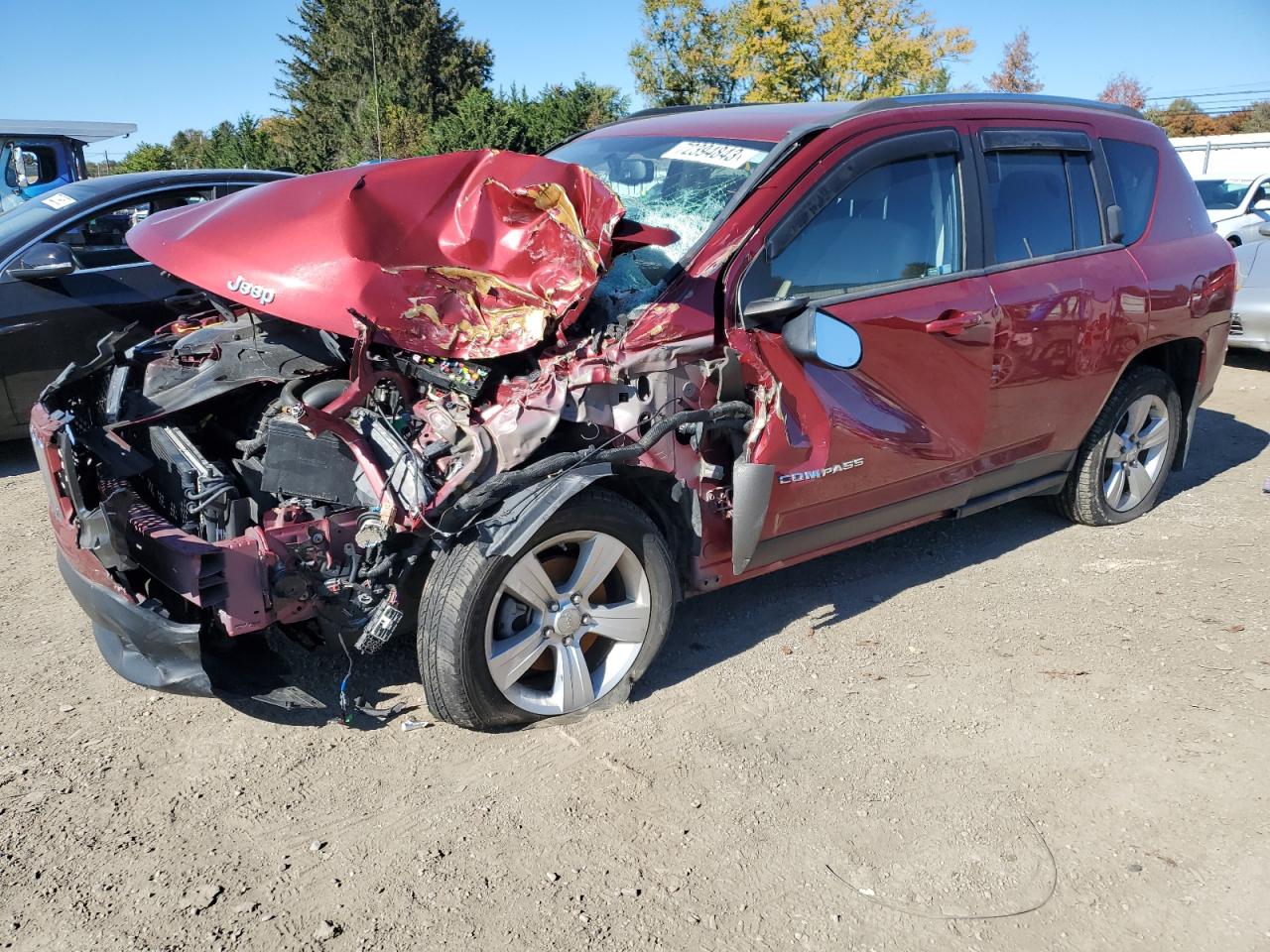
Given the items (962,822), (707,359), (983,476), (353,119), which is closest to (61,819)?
(707,359)

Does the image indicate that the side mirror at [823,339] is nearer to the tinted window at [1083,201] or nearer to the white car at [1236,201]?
the tinted window at [1083,201]

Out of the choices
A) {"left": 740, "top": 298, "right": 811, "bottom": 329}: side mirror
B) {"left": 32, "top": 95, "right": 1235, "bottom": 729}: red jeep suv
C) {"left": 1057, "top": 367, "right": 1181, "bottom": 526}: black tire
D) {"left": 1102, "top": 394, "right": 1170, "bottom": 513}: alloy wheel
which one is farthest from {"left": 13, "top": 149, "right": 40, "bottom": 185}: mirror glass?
{"left": 1102, "top": 394, "right": 1170, "bottom": 513}: alloy wheel

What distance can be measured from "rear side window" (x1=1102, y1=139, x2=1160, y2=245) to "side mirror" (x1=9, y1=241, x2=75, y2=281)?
5442 mm

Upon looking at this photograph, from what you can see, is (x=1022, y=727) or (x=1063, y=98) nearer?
(x=1022, y=727)

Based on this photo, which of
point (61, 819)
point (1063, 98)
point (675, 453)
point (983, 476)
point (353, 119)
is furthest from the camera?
point (353, 119)

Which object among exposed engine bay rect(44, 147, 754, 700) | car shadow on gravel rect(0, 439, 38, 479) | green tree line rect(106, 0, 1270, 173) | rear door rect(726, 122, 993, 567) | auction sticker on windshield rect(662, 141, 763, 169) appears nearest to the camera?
exposed engine bay rect(44, 147, 754, 700)

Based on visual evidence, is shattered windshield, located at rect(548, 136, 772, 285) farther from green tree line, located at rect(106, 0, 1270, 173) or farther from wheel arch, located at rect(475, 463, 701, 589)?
green tree line, located at rect(106, 0, 1270, 173)

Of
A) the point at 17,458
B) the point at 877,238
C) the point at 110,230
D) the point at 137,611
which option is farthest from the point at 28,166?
the point at 877,238

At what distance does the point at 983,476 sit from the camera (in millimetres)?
4227

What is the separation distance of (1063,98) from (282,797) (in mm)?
4492

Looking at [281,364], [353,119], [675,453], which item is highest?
[353,119]

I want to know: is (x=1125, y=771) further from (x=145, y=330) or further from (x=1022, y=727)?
(x=145, y=330)

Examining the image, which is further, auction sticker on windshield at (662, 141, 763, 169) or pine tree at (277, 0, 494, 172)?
pine tree at (277, 0, 494, 172)

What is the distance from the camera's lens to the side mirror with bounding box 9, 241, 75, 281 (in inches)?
208
